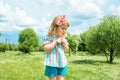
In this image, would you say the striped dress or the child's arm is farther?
the striped dress

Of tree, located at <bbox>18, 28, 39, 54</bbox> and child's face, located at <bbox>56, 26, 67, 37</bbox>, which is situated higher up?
tree, located at <bbox>18, 28, 39, 54</bbox>

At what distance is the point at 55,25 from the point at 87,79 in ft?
32.3

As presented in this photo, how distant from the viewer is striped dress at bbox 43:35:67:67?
28.5 feet

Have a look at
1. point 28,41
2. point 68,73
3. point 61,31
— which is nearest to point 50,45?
point 61,31

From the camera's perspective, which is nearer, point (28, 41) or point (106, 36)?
point (106, 36)

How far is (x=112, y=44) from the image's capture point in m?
41.2

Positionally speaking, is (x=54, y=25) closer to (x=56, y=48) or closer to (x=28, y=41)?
(x=56, y=48)

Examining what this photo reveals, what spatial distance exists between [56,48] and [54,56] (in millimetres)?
220

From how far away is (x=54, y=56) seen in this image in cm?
878

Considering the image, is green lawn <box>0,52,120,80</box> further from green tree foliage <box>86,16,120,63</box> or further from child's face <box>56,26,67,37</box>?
child's face <box>56,26,67,37</box>

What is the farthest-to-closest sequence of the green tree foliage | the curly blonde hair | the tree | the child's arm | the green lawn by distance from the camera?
the tree
the green tree foliage
the green lawn
the curly blonde hair
the child's arm

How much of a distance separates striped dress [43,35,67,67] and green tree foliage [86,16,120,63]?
1261 inches

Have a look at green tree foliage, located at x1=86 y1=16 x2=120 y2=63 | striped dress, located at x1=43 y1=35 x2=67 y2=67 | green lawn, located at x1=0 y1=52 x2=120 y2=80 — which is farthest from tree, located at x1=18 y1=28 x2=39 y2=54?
striped dress, located at x1=43 y1=35 x2=67 y2=67

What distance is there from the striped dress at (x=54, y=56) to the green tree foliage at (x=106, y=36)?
105ft
